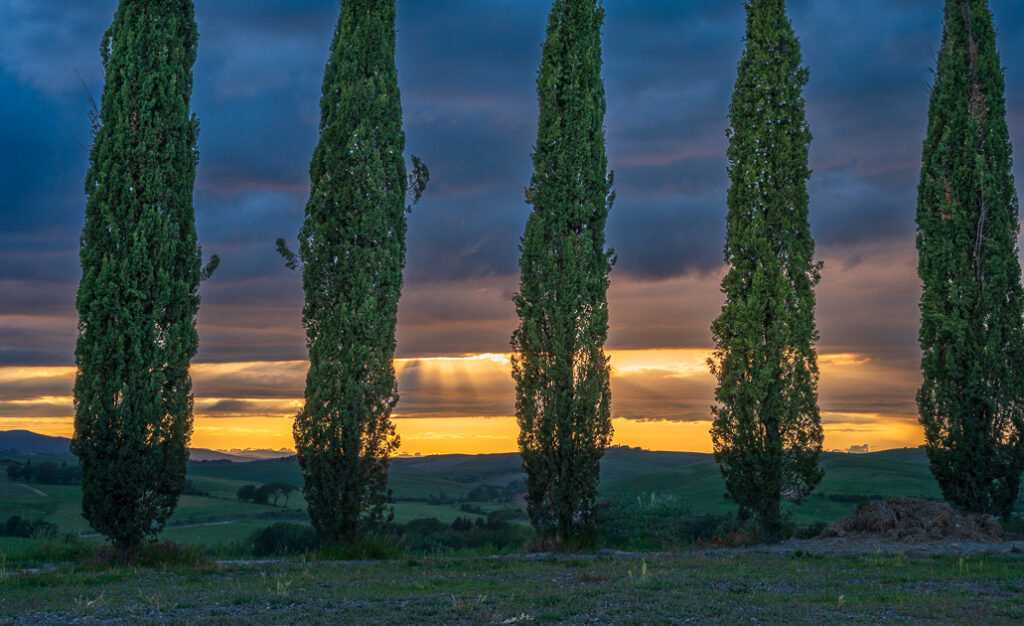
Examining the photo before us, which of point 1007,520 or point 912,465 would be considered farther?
point 912,465

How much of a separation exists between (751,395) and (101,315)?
1540cm

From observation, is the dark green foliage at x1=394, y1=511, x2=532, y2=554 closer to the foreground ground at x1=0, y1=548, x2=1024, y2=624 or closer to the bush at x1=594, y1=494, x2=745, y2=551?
the bush at x1=594, y1=494, x2=745, y2=551

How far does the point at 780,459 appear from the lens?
19.6m

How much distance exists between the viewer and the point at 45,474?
4938cm

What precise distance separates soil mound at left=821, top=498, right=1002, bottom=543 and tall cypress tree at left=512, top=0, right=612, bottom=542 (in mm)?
6414

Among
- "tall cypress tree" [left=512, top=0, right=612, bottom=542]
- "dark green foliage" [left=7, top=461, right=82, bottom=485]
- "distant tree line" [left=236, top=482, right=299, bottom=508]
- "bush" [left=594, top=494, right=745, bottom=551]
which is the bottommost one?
"distant tree line" [left=236, top=482, right=299, bottom=508]

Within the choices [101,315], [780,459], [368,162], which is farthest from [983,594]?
[101,315]

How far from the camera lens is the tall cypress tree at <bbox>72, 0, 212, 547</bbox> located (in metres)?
16.8

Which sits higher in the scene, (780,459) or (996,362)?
(996,362)

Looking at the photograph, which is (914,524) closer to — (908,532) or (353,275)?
(908,532)

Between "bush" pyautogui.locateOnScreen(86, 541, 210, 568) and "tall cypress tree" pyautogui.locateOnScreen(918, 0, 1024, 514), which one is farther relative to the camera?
"tall cypress tree" pyautogui.locateOnScreen(918, 0, 1024, 514)

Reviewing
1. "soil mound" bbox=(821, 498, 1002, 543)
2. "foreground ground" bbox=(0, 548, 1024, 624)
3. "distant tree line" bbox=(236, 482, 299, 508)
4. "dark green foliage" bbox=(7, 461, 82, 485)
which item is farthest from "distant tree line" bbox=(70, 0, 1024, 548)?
"dark green foliage" bbox=(7, 461, 82, 485)

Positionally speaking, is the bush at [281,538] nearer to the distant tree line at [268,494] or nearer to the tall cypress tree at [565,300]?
the tall cypress tree at [565,300]

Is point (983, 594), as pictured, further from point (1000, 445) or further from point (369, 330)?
point (369, 330)
